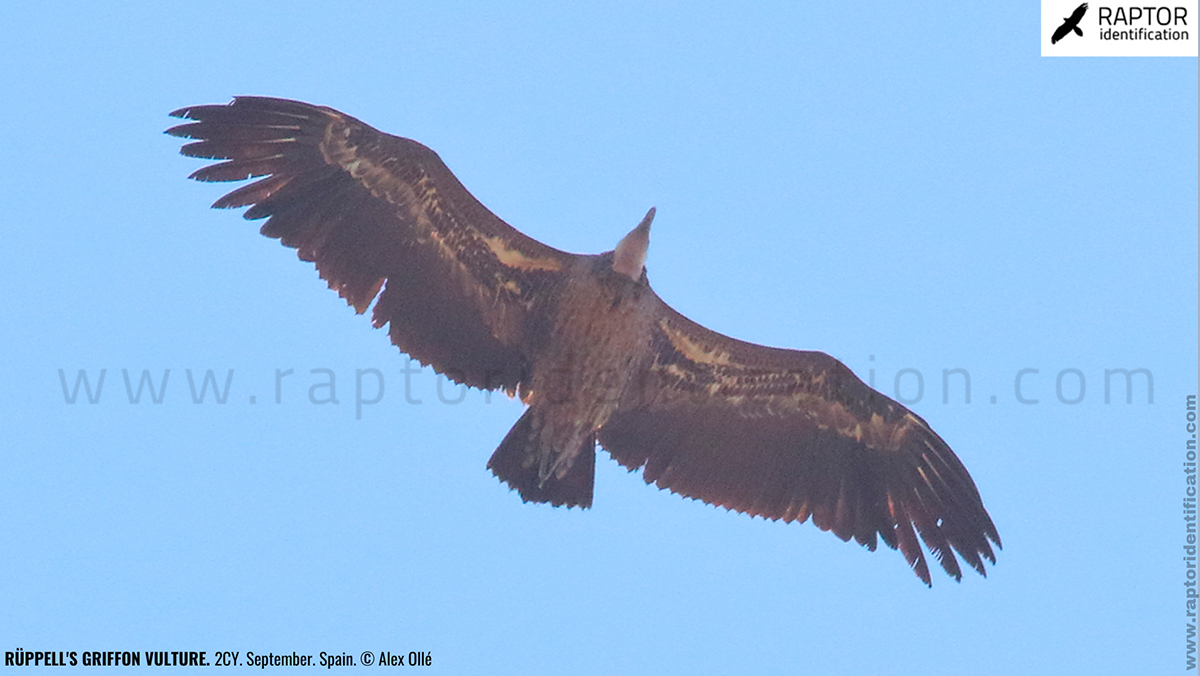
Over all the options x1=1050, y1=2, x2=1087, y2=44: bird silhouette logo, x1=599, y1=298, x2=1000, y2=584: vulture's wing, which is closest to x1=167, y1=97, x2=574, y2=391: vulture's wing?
x1=599, y1=298, x2=1000, y2=584: vulture's wing

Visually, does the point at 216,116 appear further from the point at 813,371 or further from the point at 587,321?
the point at 813,371

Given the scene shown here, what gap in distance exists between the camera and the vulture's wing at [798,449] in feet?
40.8

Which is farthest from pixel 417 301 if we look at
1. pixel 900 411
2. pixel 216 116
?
pixel 900 411

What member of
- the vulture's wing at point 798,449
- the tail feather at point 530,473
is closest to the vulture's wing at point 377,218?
the tail feather at point 530,473

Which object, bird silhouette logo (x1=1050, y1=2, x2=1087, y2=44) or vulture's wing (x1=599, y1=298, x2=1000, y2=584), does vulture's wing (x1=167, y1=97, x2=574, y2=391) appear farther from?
bird silhouette logo (x1=1050, y1=2, x2=1087, y2=44)

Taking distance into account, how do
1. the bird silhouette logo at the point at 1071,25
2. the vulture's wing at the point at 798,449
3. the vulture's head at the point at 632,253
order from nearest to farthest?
the vulture's head at the point at 632,253, the vulture's wing at the point at 798,449, the bird silhouette logo at the point at 1071,25

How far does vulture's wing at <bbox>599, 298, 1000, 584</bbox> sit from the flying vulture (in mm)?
14

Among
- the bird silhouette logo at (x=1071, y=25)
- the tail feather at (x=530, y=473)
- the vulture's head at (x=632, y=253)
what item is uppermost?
the bird silhouette logo at (x=1071, y=25)

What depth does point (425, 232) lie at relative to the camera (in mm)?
11719

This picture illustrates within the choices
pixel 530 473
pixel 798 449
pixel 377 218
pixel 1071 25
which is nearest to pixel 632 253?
pixel 530 473

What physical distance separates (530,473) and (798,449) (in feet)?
8.17

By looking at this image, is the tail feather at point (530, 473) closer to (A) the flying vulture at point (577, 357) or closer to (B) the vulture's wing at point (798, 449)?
(A) the flying vulture at point (577, 357)

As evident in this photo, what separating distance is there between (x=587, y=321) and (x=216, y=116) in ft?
10.8

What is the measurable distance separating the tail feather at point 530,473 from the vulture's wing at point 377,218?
0.78 meters
